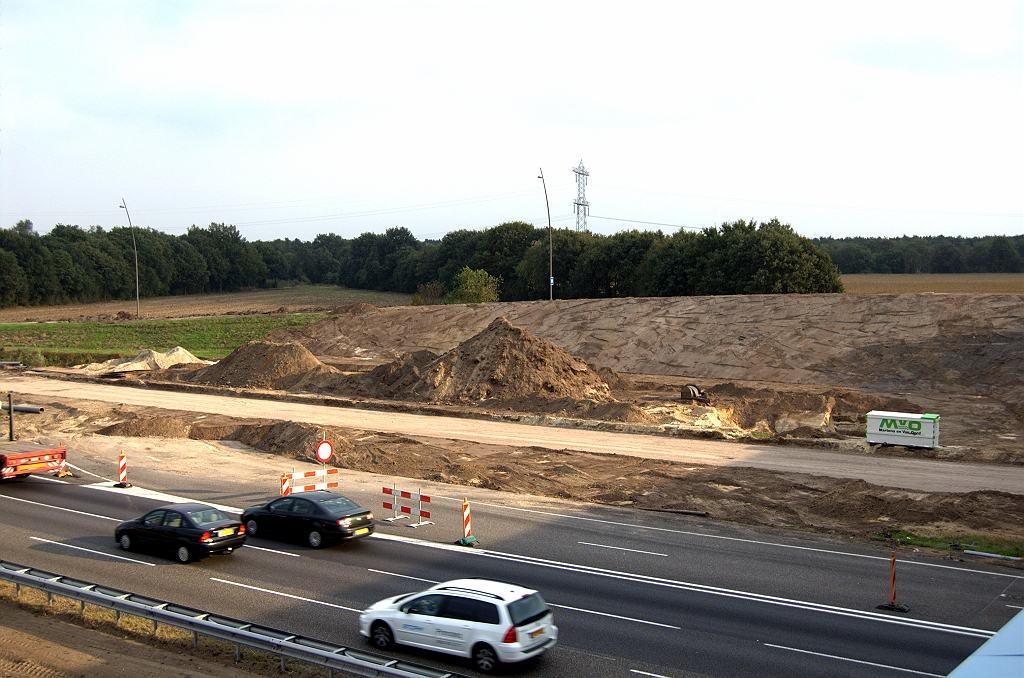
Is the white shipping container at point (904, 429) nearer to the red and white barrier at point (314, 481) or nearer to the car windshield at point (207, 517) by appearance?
the red and white barrier at point (314, 481)

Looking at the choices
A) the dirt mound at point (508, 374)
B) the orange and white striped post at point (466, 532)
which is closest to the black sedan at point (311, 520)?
the orange and white striped post at point (466, 532)

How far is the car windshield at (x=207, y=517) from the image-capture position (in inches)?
703

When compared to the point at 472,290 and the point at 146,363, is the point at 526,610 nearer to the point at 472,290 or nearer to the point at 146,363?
the point at 146,363

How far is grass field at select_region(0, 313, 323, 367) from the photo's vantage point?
231 ft

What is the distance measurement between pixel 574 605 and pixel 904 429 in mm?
20610

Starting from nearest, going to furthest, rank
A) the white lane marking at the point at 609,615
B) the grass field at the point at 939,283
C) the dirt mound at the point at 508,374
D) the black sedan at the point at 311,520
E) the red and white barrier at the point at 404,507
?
the white lane marking at the point at 609,615
the black sedan at the point at 311,520
the red and white barrier at the point at 404,507
the dirt mound at the point at 508,374
the grass field at the point at 939,283

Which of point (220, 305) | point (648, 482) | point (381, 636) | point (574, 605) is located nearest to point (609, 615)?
point (574, 605)

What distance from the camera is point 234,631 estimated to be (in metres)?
12.1

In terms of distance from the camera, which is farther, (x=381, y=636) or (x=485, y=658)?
(x=381, y=636)

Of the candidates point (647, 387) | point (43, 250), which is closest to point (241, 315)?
point (43, 250)

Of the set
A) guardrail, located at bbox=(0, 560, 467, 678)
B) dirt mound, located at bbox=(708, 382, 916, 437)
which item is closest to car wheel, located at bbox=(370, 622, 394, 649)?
guardrail, located at bbox=(0, 560, 467, 678)

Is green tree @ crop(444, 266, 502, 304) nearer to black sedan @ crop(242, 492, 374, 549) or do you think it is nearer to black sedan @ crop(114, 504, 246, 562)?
black sedan @ crop(242, 492, 374, 549)

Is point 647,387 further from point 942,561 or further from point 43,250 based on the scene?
point 43,250

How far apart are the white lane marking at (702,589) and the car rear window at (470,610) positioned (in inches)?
209
